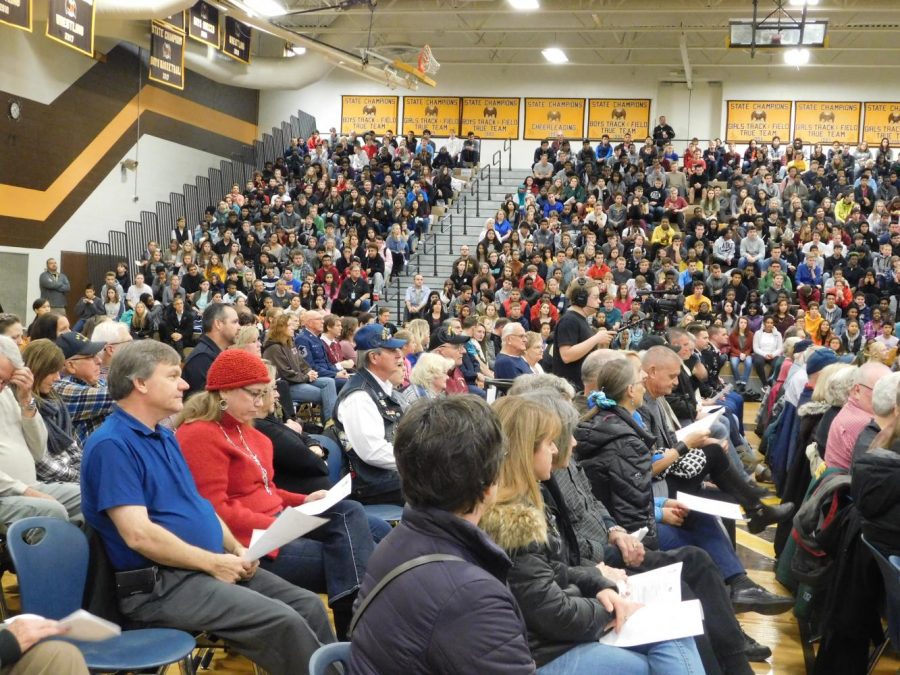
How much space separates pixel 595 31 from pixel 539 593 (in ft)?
59.0

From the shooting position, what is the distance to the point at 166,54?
49.8 ft

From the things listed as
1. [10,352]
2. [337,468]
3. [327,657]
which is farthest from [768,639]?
[10,352]

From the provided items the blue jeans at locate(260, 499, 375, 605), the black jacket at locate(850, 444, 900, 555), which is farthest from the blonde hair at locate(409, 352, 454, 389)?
the black jacket at locate(850, 444, 900, 555)

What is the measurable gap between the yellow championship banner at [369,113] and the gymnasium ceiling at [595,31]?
1478mm

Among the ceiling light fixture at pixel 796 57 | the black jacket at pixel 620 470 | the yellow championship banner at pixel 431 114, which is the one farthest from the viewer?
the yellow championship banner at pixel 431 114

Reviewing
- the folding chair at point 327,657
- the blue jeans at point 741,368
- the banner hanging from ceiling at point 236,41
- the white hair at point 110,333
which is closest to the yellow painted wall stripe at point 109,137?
the banner hanging from ceiling at point 236,41

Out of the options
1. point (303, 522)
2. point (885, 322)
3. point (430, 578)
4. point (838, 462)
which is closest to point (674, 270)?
point (885, 322)

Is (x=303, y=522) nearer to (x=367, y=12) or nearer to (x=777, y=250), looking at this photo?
(x=777, y=250)

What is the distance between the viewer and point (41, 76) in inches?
619

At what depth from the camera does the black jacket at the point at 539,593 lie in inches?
92.7

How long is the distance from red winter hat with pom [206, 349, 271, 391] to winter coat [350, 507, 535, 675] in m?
1.61

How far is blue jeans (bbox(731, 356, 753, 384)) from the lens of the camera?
1222 cm

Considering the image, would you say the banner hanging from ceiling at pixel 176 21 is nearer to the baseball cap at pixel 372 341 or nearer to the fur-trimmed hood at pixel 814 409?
the baseball cap at pixel 372 341

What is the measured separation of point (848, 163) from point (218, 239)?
11.8 m
